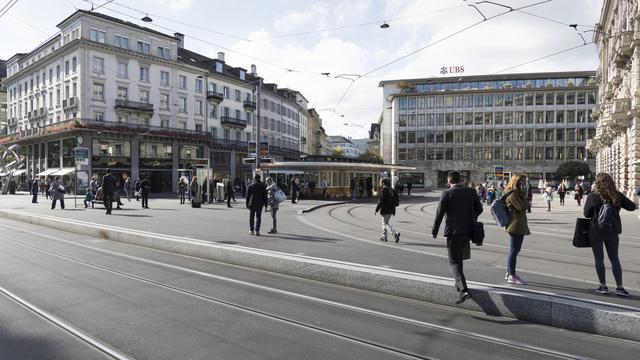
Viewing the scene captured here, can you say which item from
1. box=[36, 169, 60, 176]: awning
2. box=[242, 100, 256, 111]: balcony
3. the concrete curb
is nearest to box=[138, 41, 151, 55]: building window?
box=[36, 169, 60, 176]: awning

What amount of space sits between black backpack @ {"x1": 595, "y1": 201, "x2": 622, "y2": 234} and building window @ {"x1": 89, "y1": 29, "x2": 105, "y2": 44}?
1942 inches

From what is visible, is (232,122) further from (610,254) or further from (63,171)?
(610,254)

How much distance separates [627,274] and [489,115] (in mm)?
80006

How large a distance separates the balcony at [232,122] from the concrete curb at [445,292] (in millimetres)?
51788

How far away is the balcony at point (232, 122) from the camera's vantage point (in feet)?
198

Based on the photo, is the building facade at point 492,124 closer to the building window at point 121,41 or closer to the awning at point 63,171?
the building window at point 121,41

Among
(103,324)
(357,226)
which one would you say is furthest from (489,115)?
(103,324)

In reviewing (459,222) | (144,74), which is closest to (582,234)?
(459,222)

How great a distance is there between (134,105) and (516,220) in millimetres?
48233

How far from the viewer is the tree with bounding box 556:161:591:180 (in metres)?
70.6

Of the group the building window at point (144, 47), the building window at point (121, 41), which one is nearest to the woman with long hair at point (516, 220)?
the building window at point (121, 41)

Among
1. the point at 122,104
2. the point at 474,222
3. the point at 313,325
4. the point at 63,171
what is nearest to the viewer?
the point at 313,325

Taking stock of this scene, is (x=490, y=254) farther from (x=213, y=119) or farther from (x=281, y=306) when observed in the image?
(x=213, y=119)

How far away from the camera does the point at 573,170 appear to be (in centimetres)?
7075
